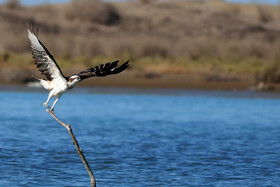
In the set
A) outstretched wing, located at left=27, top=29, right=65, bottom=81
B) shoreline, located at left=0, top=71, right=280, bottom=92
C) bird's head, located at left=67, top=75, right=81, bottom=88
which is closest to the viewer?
bird's head, located at left=67, top=75, right=81, bottom=88

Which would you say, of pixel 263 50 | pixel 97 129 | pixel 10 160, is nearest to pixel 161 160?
pixel 10 160

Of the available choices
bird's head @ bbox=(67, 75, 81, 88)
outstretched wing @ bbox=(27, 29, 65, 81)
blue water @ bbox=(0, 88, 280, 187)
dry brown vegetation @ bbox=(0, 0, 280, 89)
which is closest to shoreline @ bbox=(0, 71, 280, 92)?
dry brown vegetation @ bbox=(0, 0, 280, 89)

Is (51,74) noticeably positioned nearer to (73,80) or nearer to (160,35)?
(73,80)

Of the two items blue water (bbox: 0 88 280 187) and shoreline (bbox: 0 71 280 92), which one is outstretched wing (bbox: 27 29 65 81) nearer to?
blue water (bbox: 0 88 280 187)

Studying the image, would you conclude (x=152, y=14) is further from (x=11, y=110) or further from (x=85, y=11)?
(x=11, y=110)

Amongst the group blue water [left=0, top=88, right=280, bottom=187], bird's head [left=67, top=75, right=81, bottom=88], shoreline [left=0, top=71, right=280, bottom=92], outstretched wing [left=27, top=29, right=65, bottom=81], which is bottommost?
shoreline [left=0, top=71, right=280, bottom=92]

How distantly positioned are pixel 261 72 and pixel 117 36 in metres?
16.1

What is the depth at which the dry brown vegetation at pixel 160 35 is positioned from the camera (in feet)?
109

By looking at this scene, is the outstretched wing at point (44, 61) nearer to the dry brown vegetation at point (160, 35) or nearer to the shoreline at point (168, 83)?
the shoreline at point (168, 83)

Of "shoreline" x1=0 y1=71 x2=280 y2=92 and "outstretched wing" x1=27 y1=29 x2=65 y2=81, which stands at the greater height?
"outstretched wing" x1=27 y1=29 x2=65 y2=81

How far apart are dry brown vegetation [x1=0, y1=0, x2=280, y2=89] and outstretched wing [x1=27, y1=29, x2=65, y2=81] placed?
20727 millimetres

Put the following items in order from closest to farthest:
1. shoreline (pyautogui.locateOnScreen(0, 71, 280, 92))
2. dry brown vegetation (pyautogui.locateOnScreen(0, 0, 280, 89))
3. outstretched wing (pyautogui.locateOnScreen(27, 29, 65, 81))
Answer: outstretched wing (pyautogui.locateOnScreen(27, 29, 65, 81)) < shoreline (pyautogui.locateOnScreen(0, 71, 280, 92)) < dry brown vegetation (pyautogui.locateOnScreen(0, 0, 280, 89))

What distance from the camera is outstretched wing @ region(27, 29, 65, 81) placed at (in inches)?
392

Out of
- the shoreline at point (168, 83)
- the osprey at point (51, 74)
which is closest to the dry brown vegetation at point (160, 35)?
the shoreline at point (168, 83)
